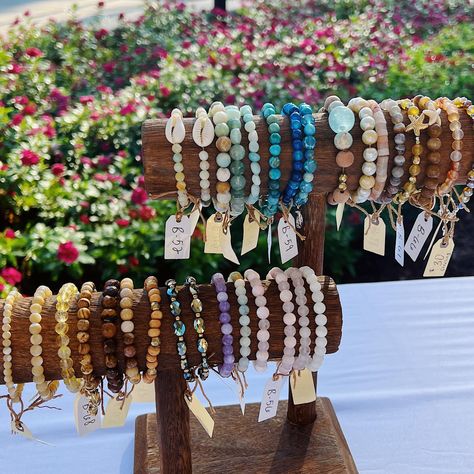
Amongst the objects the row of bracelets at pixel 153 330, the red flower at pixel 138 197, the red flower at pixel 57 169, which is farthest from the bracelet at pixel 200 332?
the red flower at pixel 57 169

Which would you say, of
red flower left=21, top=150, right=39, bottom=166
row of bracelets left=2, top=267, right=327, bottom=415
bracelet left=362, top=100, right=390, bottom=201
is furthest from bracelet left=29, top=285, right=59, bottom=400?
red flower left=21, top=150, right=39, bottom=166

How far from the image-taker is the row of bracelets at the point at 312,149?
715mm

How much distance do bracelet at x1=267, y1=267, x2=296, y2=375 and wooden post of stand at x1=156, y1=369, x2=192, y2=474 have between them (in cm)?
14

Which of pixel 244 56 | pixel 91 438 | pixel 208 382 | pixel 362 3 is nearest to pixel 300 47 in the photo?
pixel 244 56

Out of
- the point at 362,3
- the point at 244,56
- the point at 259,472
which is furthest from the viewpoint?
the point at 362,3

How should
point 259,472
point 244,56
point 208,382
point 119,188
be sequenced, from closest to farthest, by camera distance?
point 259,472 < point 208,382 < point 119,188 < point 244,56

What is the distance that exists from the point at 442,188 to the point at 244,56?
2.34 meters

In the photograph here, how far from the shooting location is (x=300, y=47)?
3092mm

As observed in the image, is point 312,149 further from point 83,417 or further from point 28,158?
point 28,158

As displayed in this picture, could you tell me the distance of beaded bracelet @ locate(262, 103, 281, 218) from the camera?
2.38 ft

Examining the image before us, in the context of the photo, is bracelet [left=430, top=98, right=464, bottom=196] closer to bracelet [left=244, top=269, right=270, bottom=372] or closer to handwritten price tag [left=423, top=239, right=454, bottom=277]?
handwritten price tag [left=423, top=239, right=454, bottom=277]

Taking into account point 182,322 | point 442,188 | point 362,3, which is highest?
point 442,188

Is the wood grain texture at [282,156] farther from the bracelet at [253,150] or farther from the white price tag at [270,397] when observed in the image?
the white price tag at [270,397]

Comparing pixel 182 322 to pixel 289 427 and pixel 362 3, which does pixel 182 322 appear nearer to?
pixel 289 427
